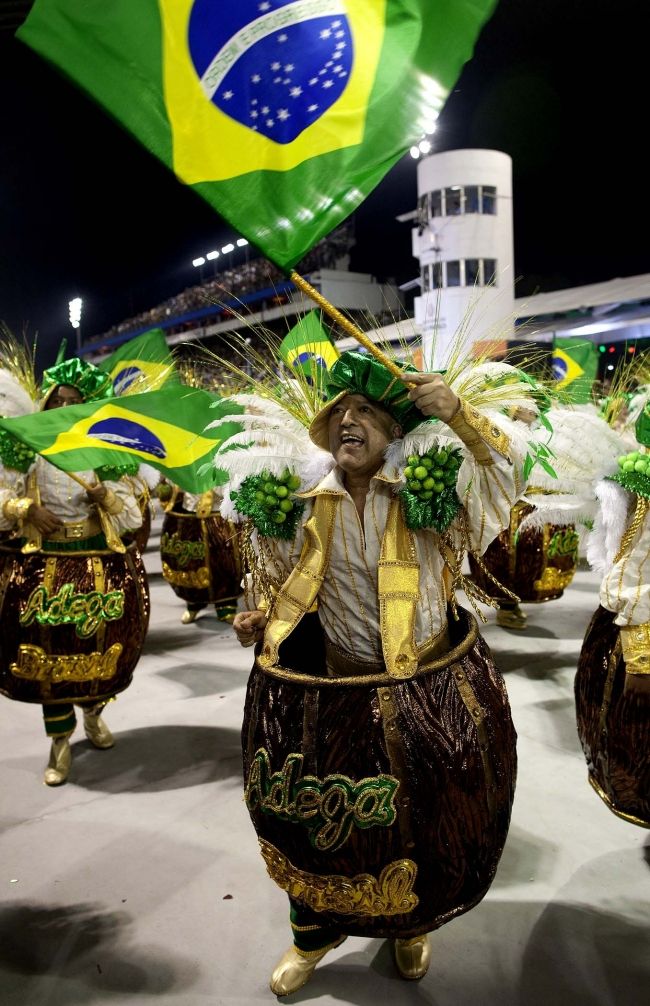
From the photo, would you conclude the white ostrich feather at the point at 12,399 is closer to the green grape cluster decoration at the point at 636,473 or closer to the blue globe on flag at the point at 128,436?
the blue globe on flag at the point at 128,436

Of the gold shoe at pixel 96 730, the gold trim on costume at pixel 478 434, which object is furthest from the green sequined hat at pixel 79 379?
the gold trim on costume at pixel 478 434

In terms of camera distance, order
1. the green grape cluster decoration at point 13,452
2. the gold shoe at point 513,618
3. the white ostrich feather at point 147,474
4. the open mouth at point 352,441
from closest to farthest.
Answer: the open mouth at point 352,441 → the green grape cluster decoration at point 13,452 → the white ostrich feather at point 147,474 → the gold shoe at point 513,618

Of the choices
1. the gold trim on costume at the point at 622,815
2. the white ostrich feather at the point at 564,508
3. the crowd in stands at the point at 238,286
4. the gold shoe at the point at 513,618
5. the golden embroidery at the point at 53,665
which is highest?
the crowd in stands at the point at 238,286

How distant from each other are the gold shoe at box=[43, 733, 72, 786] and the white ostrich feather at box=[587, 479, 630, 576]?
7.90ft

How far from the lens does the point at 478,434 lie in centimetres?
163

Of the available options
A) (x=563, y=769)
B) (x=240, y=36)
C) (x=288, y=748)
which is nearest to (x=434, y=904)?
(x=288, y=748)

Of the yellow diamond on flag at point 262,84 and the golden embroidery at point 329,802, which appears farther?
the golden embroidery at point 329,802

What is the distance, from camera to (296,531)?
1.97 m

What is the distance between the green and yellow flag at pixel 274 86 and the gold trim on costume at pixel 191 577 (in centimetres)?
421

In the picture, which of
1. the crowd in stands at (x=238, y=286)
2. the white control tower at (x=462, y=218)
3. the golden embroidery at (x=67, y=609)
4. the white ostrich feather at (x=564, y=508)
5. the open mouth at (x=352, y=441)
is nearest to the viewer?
the open mouth at (x=352, y=441)

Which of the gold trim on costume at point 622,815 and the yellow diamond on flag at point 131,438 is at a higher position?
the yellow diamond on flag at point 131,438

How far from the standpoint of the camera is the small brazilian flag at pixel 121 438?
2.53 metres

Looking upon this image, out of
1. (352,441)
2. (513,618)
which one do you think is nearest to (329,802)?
(352,441)

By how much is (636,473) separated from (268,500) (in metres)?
1.01
